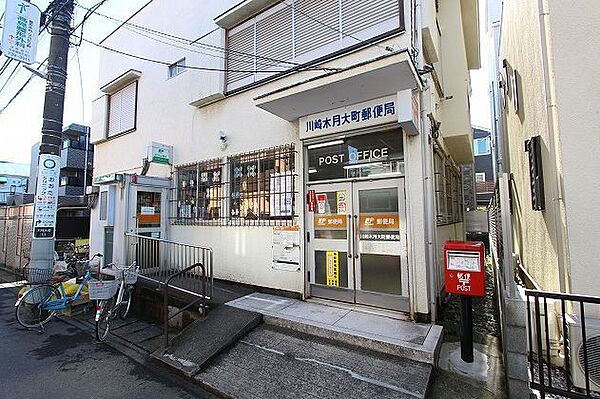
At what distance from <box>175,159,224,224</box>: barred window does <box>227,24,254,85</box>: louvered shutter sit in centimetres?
218

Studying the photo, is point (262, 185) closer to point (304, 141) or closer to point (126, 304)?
point (304, 141)

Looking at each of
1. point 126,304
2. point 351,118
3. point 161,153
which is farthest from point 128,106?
point 351,118

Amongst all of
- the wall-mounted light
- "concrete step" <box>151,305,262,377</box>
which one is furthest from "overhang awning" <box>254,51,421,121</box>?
"concrete step" <box>151,305,262,377</box>

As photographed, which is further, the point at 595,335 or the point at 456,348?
the point at 456,348

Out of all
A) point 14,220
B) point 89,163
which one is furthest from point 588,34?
point 89,163

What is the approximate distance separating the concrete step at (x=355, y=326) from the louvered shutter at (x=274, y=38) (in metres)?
4.93

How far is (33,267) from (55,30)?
5.27m

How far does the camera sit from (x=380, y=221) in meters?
4.85

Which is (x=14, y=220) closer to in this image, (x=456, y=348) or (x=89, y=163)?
(x=89, y=163)

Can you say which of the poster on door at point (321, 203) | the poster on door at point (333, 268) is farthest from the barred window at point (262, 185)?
the poster on door at point (333, 268)

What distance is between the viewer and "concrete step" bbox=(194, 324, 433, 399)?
123 inches

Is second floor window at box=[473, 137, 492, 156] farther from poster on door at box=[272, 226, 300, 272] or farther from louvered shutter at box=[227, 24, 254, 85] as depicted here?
poster on door at box=[272, 226, 300, 272]

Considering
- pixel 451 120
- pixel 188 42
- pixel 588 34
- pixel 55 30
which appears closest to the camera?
pixel 588 34

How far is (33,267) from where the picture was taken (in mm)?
6164
